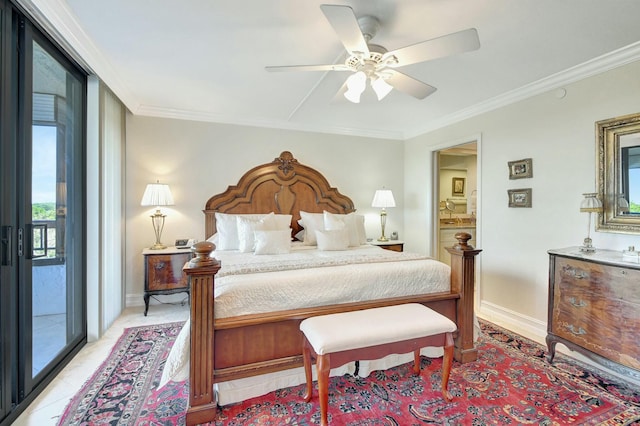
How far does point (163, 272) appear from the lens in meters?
3.41

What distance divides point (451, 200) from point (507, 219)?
249cm

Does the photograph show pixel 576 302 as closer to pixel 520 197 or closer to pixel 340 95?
pixel 520 197

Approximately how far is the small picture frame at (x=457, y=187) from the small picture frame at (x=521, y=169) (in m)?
2.56

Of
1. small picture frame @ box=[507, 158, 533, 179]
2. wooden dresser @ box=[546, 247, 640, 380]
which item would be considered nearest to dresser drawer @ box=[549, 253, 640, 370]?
wooden dresser @ box=[546, 247, 640, 380]

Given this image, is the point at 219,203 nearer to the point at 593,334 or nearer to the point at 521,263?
the point at 521,263

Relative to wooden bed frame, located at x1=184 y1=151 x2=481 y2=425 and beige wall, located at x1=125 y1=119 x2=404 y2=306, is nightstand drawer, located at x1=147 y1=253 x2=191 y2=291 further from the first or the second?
wooden bed frame, located at x1=184 y1=151 x2=481 y2=425

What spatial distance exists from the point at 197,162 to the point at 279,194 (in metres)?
1.16

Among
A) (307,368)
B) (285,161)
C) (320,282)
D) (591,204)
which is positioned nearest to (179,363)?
(307,368)

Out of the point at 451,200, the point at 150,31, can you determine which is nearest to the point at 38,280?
the point at 150,31

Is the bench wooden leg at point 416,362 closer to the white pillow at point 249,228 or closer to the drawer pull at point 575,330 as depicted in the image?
the drawer pull at point 575,330

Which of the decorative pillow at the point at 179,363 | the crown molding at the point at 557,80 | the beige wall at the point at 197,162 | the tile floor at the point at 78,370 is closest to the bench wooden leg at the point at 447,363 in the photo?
the decorative pillow at the point at 179,363

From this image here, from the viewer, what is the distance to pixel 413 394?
1.99m

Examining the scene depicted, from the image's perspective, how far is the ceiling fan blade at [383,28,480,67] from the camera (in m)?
1.58

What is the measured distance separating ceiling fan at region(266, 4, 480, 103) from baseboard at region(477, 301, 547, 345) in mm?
2506
